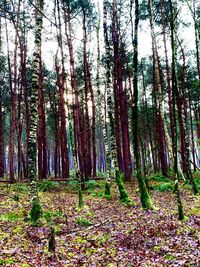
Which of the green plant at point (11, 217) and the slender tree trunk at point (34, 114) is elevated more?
the slender tree trunk at point (34, 114)

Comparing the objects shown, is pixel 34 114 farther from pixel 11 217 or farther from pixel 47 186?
pixel 47 186

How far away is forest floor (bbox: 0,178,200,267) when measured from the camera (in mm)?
6180

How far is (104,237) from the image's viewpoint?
7.94m

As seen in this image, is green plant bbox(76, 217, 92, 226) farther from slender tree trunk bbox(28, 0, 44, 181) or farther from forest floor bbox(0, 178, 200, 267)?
slender tree trunk bbox(28, 0, 44, 181)

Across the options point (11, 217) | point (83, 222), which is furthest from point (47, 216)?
point (83, 222)

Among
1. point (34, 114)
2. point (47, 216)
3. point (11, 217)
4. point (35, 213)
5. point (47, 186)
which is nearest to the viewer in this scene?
point (35, 213)

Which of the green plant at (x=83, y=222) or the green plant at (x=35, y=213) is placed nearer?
the green plant at (x=35, y=213)

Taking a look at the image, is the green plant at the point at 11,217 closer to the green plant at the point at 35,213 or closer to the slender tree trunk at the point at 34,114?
the green plant at the point at 35,213

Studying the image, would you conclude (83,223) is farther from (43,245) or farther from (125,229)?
(43,245)

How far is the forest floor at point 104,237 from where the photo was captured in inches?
243

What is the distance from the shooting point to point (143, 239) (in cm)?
754

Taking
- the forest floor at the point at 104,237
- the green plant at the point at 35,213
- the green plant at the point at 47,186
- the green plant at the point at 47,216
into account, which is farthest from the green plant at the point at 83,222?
the green plant at the point at 47,186

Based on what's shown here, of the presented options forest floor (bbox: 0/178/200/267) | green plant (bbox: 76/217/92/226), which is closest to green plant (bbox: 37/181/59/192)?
forest floor (bbox: 0/178/200/267)

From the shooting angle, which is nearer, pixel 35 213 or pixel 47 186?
pixel 35 213
